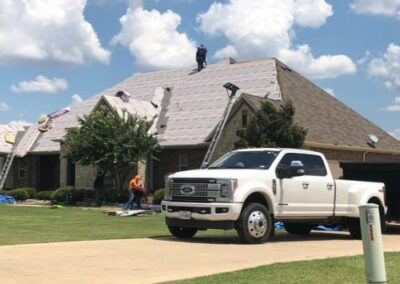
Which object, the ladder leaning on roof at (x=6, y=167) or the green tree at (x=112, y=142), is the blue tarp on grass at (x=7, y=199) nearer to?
the ladder leaning on roof at (x=6, y=167)

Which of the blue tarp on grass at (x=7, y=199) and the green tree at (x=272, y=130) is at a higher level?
the green tree at (x=272, y=130)

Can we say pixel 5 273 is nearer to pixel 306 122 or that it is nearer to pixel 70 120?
pixel 306 122

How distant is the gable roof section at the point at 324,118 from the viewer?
110 ft

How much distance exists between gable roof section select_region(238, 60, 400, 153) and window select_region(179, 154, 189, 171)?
591cm

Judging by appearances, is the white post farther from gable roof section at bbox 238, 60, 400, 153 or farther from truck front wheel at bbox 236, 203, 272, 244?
gable roof section at bbox 238, 60, 400, 153

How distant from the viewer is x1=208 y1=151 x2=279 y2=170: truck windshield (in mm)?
13703

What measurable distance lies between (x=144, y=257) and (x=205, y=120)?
25473 mm

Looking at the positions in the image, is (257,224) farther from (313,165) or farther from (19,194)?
(19,194)

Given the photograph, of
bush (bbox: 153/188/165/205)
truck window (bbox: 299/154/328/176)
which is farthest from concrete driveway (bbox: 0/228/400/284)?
bush (bbox: 153/188/165/205)

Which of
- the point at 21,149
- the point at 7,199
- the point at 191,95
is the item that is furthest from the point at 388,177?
the point at 21,149

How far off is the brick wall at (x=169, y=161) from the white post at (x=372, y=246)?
28689mm

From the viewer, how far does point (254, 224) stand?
12812 millimetres

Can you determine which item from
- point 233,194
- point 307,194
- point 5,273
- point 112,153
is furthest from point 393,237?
point 112,153

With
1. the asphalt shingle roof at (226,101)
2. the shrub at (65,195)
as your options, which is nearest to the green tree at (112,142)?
the shrub at (65,195)
